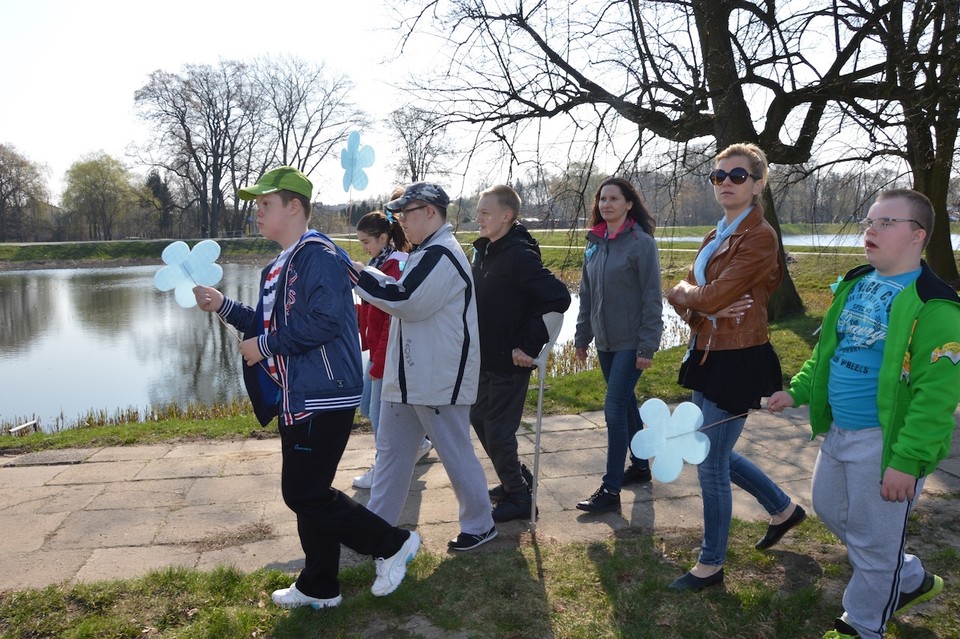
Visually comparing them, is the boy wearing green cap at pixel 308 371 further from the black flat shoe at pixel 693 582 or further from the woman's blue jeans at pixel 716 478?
the woman's blue jeans at pixel 716 478

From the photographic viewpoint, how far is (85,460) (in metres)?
5.25

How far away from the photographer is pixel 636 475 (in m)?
4.64

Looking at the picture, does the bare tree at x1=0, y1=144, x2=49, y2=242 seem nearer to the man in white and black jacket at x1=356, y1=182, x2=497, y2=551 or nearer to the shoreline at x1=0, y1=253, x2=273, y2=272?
the shoreline at x1=0, y1=253, x2=273, y2=272

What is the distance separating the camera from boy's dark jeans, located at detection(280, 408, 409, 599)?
283 centimetres

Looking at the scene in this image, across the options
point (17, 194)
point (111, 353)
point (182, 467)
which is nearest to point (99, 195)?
point (17, 194)

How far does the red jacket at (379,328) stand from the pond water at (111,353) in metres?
5.89

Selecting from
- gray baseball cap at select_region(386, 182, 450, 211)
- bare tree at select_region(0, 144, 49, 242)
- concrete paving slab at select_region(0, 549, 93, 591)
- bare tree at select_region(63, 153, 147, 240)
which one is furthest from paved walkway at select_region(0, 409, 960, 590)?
bare tree at select_region(0, 144, 49, 242)

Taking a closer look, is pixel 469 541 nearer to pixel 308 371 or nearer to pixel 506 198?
pixel 308 371

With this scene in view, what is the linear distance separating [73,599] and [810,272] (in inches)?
822

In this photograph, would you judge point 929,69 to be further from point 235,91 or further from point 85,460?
point 235,91

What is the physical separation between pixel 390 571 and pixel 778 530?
1953 mm

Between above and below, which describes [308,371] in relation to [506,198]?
below

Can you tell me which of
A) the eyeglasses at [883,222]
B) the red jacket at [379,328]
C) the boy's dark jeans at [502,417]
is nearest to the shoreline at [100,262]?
the red jacket at [379,328]

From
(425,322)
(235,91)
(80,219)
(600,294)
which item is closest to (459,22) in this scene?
(600,294)
